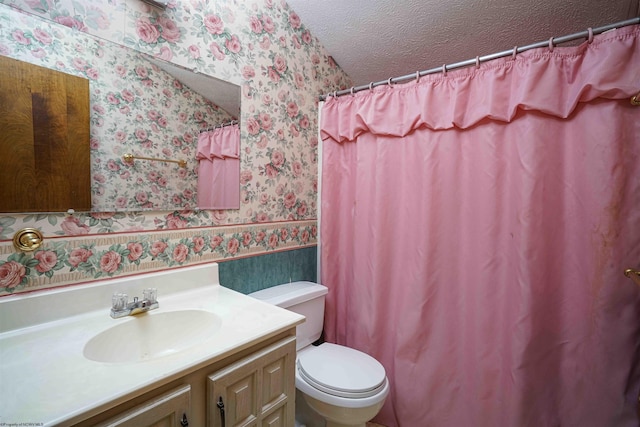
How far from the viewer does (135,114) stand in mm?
1087

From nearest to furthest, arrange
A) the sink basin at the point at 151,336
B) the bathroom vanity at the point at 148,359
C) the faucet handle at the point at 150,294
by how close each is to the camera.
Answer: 1. the bathroom vanity at the point at 148,359
2. the sink basin at the point at 151,336
3. the faucet handle at the point at 150,294

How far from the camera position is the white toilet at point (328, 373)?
3.89 ft

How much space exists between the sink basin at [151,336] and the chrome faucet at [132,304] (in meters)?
0.02

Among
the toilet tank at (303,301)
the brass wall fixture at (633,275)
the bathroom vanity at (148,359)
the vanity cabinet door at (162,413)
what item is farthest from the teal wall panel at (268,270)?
the brass wall fixture at (633,275)

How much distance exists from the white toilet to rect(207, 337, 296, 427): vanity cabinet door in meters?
0.26

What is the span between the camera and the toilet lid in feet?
3.96

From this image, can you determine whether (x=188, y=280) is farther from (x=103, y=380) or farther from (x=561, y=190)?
(x=561, y=190)

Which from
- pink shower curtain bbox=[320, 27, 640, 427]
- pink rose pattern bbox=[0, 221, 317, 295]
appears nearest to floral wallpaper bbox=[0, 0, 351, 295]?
pink rose pattern bbox=[0, 221, 317, 295]

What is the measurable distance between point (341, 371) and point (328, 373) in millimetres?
63

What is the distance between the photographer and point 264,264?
157 centimetres

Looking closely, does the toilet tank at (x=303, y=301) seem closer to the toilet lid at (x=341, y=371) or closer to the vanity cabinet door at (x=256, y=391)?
the toilet lid at (x=341, y=371)

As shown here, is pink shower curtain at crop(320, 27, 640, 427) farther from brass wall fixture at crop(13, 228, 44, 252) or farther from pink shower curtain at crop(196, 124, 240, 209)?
brass wall fixture at crop(13, 228, 44, 252)

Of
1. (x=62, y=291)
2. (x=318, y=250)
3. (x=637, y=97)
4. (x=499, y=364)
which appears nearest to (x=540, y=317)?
(x=499, y=364)

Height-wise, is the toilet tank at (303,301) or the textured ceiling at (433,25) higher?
the textured ceiling at (433,25)
